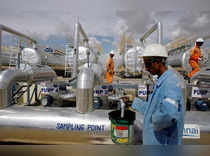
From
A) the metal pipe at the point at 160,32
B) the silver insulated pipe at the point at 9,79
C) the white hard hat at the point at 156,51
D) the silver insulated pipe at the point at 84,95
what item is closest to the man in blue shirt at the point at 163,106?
the white hard hat at the point at 156,51

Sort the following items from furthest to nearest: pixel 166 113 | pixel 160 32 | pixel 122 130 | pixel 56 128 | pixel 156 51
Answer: pixel 160 32
pixel 56 128
pixel 122 130
pixel 156 51
pixel 166 113

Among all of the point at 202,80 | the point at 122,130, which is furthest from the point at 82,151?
the point at 202,80

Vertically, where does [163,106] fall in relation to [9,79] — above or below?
below

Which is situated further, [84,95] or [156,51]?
[84,95]

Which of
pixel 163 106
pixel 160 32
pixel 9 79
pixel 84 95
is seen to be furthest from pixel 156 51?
pixel 160 32

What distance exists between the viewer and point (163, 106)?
2.91 feet

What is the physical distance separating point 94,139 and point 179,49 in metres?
7.39

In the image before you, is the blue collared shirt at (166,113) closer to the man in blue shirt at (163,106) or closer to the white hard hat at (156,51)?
the man in blue shirt at (163,106)

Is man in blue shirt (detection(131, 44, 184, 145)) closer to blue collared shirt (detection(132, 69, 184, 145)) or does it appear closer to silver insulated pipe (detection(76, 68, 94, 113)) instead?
blue collared shirt (detection(132, 69, 184, 145))

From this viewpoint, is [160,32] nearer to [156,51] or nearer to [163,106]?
[156,51]

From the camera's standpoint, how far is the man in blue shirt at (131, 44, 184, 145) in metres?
0.87

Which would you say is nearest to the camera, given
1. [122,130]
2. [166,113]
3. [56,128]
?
[166,113]

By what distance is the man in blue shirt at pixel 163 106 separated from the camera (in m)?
0.87

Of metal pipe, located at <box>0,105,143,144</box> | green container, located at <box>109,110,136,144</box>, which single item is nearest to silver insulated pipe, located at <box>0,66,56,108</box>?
metal pipe, located at <box>0,105,143,144</box>
